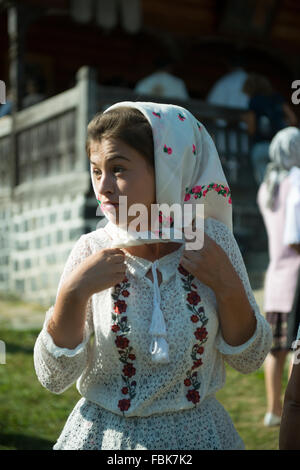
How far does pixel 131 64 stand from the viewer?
13664mm

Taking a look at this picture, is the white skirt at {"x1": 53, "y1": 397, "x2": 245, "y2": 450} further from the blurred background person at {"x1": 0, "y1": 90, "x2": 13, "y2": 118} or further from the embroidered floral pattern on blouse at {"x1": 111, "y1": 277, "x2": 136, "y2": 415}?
the blurred background person at {"x1": 0, "y1": 90, "x2": 13, "y2": 118}

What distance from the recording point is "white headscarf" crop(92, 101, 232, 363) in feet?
6.82

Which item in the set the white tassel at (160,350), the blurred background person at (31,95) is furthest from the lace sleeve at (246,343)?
the blurred background person at (31,95)

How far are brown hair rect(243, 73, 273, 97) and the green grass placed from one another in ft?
15.6

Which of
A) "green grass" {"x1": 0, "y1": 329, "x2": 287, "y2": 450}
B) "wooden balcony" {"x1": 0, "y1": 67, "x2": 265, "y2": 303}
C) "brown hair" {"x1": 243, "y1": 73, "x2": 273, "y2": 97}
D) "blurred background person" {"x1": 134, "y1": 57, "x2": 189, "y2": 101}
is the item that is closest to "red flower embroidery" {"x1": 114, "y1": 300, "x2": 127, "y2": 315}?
"green grass" {"x1": 0, "y1": 329, "x2": 287, "y2": 450}

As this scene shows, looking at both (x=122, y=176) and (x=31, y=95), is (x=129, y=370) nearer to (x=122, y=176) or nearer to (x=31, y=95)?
(x=122, y=176)

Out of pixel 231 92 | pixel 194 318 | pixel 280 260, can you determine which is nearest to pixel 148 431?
pixel 194 318

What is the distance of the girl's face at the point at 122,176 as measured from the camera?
2082mm

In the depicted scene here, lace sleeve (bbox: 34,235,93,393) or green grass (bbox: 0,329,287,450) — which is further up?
lace sleeve (bbox: 34,235,93,393)

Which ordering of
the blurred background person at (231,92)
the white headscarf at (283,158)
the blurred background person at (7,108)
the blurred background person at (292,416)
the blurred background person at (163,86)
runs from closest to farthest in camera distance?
1. the blurred background person at (292,416)
2. the white headscarf at (283,158)
3. the blurred background person at (163,86)
4. the blurred background person at (231,92)
5. the blurred background person at (7,108)

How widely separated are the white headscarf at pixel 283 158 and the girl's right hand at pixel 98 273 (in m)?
2.74

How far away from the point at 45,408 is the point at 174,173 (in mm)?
3182

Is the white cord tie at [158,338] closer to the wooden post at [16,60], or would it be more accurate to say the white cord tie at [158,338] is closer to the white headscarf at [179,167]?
the white headscarf at [179,167]
